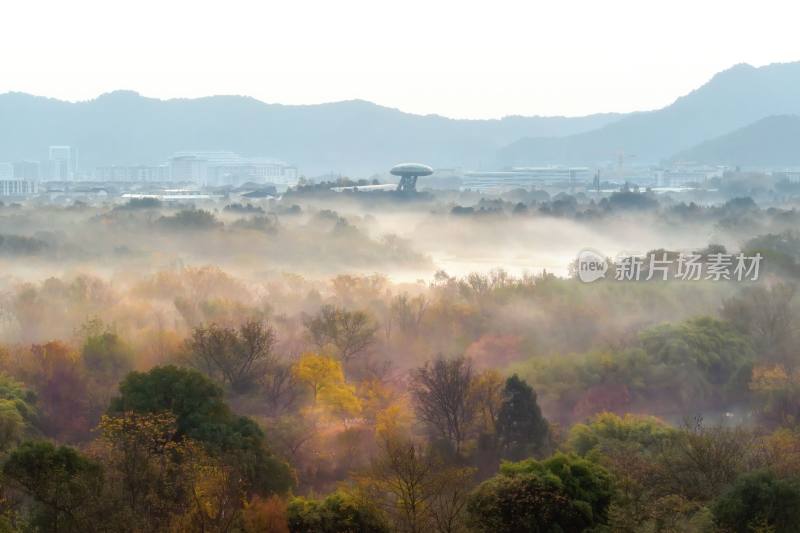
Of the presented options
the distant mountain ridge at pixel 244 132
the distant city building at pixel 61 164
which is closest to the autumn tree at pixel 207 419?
the distant city building at pixel 61 164

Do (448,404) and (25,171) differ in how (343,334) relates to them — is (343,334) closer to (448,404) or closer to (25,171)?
(448,404)

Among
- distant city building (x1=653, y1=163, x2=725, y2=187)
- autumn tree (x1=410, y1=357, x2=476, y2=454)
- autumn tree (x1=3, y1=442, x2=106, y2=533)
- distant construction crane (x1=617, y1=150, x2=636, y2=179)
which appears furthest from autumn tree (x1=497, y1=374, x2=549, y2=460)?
distant construction crane (x1=617, y1=150, x2=636, y2=179)

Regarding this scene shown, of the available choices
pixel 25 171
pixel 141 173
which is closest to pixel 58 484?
pixel 141 173

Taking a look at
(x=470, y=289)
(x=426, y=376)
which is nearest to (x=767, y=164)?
(x=470, y=289)

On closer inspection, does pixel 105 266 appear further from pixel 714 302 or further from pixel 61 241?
pixel 714 302

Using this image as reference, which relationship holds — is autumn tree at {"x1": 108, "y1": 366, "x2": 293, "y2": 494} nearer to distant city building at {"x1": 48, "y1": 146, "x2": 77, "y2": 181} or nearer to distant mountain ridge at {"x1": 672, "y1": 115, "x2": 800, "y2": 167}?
distant mountain ridge at {"x1": 672, "y1": 115, "x2": 800, "y2": 167}

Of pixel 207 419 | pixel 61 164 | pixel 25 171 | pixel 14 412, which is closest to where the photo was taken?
pixel 207 419
